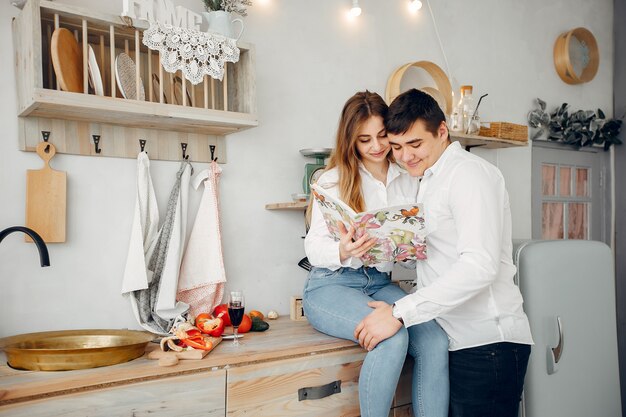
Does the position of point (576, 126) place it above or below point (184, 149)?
above

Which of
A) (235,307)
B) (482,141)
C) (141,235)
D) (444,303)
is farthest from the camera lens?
(482,141)

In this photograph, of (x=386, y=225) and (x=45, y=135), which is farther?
(x=45, y=135)

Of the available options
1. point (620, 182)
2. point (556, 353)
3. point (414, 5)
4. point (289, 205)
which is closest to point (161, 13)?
point (289, 205)

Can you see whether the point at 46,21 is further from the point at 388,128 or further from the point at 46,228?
the point at 388,128

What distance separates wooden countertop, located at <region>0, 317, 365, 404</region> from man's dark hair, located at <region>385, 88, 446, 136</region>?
79cm

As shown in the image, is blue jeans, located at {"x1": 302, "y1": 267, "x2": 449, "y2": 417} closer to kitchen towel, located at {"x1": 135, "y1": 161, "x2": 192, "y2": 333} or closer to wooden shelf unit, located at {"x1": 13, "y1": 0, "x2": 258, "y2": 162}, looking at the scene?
kitchen towel, located at {"x1": 135, "y1": 161, "x2": 192, "y2": 333}

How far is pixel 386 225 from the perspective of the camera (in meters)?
1.71

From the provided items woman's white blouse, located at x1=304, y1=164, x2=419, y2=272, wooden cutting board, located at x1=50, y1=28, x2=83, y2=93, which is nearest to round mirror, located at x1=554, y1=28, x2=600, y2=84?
woman's white blouse, located at x1=304, y1=164, x2=419, y2=272

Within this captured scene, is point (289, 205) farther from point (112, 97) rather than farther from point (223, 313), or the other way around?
point (112, 97)

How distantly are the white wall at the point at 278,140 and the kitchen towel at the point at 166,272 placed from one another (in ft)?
0.31

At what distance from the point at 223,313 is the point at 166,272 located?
272 mm

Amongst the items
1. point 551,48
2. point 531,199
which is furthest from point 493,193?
point 551,48

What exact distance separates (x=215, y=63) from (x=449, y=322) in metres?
1.22

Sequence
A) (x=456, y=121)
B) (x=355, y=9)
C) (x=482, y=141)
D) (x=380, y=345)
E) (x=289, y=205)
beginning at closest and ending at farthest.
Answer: (x=380, y=345)
(x=289, y=205)
(x=355, y=9)
(x=456, y=121)
(x=482, y=141)
